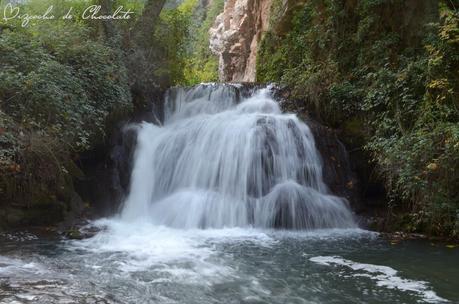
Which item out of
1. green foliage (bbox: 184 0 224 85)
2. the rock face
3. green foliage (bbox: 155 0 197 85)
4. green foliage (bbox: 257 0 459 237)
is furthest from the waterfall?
green foliage (bbox: 184 0 224 85)

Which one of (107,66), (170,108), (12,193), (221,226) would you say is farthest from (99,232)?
(170,108)

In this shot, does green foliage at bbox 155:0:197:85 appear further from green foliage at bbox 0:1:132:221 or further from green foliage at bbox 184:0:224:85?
green foliage at bbox 184:0:224:85

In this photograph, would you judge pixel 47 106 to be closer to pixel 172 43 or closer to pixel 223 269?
pixel 223 269

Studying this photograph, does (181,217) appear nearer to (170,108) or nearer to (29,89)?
(29,89)

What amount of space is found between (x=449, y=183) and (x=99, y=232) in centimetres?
598

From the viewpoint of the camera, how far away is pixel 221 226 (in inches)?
336

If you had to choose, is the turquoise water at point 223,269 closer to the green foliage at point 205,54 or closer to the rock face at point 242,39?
the rock face at point 242,39

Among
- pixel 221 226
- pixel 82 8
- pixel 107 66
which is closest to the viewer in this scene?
pixel 221 226

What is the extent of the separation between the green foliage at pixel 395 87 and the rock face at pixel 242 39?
5.08 meters

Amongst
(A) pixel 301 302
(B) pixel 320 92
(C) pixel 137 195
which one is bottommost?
(A) pixel 301 302

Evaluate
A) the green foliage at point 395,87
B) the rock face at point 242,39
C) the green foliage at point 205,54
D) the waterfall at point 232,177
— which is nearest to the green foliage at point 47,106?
the waterfall at point 232,177

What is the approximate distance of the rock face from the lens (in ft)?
62.9

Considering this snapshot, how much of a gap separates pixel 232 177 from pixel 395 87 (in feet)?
12.7

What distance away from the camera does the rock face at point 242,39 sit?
19.2 metres
